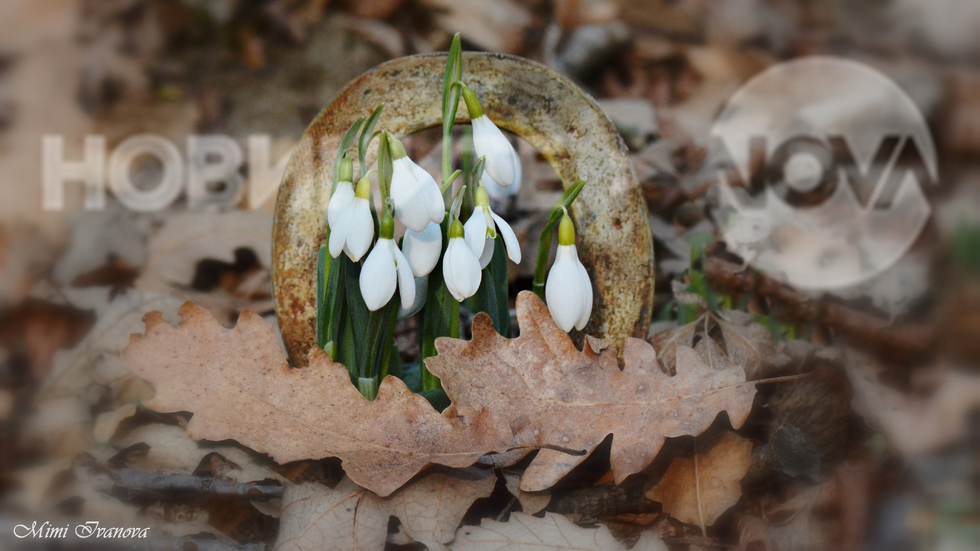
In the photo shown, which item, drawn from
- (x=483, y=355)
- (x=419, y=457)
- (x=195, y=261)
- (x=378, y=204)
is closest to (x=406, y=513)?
(x=419, y=457)

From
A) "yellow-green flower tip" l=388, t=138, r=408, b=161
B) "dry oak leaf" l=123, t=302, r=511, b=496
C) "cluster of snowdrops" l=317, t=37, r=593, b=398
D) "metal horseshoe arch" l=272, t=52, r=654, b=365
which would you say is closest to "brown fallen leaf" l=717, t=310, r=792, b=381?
"metal horseshoe arch" l=272, t=52, r=654, b=365

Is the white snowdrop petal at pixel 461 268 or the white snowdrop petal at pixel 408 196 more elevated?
the white snowdrop petal at pixel 408 196

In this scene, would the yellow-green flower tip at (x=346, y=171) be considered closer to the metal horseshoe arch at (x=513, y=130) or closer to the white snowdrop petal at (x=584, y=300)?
the metal horseshoe arch at (x=513, y=130)

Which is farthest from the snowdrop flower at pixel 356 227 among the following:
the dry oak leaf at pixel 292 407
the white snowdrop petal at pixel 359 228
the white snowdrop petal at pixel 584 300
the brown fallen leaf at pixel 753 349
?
the brown fallen leaf at pixel 753 349

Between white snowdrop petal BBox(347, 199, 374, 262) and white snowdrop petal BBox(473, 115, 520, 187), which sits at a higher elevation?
white snowdrop petal BBox(473, 115, 520, 187)

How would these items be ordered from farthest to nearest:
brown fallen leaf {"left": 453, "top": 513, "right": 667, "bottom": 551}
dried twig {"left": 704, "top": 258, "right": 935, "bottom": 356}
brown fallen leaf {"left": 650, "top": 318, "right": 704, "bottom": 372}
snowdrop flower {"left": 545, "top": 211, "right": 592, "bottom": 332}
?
dried twig {"left": 704, "top": 258, "right": 935, "bottom": 356} → brown fallen leaf {"left": 650, "top": 318, "right": 704, "bottom": 372} → snowdrop flower {"left": 545, "top": 211, "right": 592, "bottom": 332} → brown fallen leaf {"left": 453, "top": 513, "right": 667, "bottom": 551}

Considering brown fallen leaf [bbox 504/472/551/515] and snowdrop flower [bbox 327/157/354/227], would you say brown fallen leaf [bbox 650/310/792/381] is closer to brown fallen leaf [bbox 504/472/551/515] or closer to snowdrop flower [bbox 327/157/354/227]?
brown fallen leaf [bbox 504/472/551/515]

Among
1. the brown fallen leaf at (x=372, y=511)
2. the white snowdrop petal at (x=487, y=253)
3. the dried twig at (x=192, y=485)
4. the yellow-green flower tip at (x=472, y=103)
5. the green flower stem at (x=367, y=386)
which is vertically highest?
the yellow-green flower tip at (x=472, y=103)
